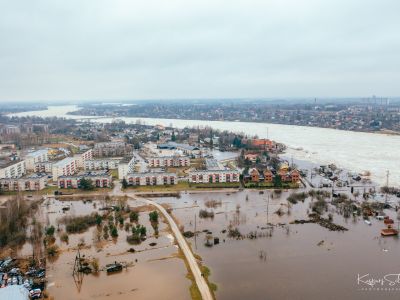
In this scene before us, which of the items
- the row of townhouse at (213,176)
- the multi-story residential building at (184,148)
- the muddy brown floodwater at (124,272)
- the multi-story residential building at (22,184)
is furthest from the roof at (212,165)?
the multi-story residential building at (22,184)

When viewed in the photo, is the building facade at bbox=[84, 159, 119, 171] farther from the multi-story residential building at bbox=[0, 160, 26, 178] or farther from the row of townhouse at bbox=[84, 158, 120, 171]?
the multi-story residential building at bbox=[0, 160, 26, 178]

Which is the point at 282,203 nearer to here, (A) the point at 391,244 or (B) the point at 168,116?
(A) the point at 391,244

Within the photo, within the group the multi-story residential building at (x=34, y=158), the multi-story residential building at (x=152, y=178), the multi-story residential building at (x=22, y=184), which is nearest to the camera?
the multi-story residential building at (x=22, y=184)

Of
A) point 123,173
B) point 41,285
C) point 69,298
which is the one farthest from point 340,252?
point 123,173

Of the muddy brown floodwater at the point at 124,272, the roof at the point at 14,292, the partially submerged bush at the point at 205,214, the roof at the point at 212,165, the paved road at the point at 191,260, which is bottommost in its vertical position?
the muddy brown floodwater at the point at 124,272

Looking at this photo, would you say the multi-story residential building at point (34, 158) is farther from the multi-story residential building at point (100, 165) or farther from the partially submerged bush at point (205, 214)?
the partially submerged bush at point (205, 214)

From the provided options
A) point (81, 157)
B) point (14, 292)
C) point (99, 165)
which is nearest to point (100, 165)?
point (99, 165)

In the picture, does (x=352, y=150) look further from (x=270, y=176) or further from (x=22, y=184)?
(x=22, y=184)
